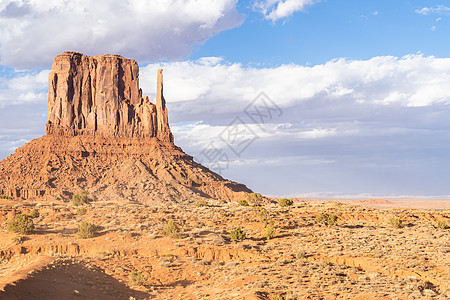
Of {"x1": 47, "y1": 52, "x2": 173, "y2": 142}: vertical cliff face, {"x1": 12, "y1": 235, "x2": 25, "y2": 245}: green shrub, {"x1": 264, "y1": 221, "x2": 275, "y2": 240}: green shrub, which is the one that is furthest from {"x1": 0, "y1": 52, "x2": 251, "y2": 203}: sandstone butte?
{"x1": 264, "y1": 221, "x2": 275, "y2": 240}: green shrub

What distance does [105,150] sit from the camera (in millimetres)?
101812

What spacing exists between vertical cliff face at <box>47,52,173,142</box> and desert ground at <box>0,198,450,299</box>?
232ft

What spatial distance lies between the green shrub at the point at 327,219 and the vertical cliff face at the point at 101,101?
75557mm

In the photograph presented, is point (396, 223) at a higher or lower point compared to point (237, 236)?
lower

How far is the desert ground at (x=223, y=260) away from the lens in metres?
19.4

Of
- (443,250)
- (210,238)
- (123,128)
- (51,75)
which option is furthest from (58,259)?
(51,75)

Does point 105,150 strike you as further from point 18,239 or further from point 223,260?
point 223,260

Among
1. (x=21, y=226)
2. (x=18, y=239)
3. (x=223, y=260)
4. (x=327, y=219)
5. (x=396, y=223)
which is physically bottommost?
(x=223, y=260)

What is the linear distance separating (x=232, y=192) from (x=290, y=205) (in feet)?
134

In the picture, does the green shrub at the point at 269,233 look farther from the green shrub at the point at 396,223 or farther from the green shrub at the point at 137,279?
the green shrub at the point at 396,223

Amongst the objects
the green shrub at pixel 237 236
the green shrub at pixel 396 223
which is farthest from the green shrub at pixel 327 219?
the green shrub at pixel 237 236

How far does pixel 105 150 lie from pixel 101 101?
1700cm

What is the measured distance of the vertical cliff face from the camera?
108 m

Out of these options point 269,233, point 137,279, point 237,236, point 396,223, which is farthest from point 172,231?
point 396,223
